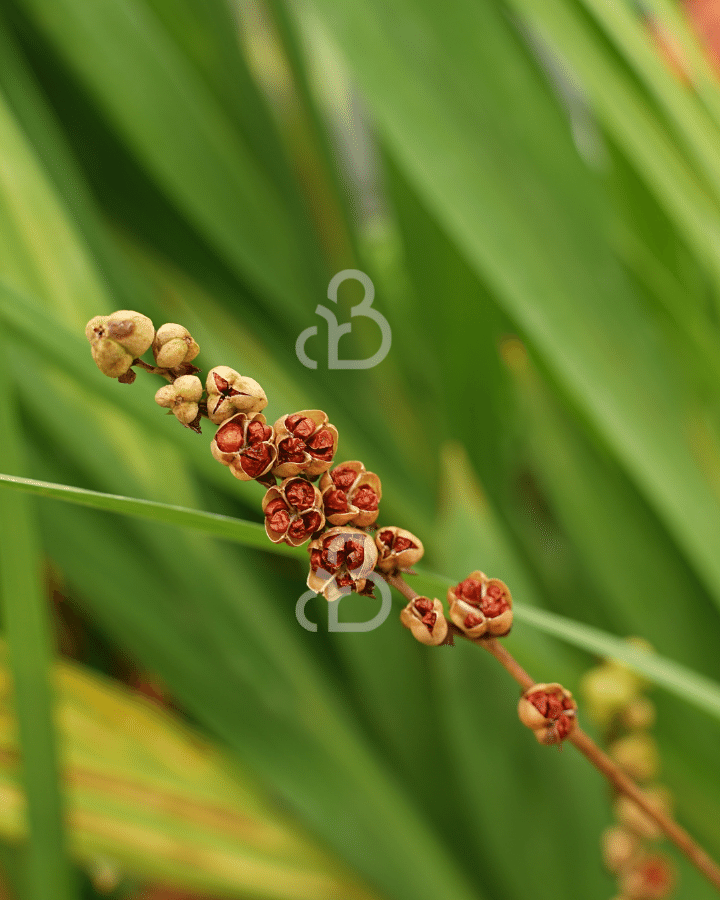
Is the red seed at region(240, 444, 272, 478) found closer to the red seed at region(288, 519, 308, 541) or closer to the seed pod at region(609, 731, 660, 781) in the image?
the red seed at region(288, 519, 308, 541)

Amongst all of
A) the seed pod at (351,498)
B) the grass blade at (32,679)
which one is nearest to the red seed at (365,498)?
the seed pod at (351,498)

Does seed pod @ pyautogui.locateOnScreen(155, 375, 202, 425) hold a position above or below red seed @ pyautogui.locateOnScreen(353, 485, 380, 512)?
below

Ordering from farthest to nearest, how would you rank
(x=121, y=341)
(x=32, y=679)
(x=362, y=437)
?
(x=362, y=437) < (x=32, y=679) < (x=121, y=341)

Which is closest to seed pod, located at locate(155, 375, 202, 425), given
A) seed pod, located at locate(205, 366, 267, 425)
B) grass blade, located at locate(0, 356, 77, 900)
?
seed pod, located at locate(205, 366, 267, 425)

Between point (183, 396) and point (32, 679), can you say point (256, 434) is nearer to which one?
point (183, 396)

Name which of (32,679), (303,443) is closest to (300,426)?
(303,443)

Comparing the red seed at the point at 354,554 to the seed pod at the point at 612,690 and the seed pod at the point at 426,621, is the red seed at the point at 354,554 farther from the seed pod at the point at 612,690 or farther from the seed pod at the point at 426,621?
the seed pod at the point at 612,690

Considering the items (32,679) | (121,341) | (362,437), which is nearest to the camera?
(121,341)
